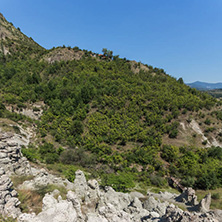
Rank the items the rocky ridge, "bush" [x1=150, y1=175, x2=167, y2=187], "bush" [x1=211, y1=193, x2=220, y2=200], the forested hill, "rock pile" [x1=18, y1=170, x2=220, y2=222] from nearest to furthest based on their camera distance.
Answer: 1. "rock pile" [x1=18, y1=170, x2=220, y2=222]
2. the rocky ridge
3. "bush" [x1=211, y1=193, x2=220, y2=200]
4. "bush" [x1=150, y1=175, x2=167, y2=187]
5. the forested hill

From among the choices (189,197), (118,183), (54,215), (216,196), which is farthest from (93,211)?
(216,196)

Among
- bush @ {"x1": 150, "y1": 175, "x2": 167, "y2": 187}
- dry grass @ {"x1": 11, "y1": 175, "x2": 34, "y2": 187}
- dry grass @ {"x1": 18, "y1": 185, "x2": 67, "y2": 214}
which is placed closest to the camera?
dry grass @ {"x1": 18, "y1": 185, "x2": 67, "y2": 214}

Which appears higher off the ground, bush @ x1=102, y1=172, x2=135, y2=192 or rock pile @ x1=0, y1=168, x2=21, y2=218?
rock pile @ x1=0, y1=168, x2=21, y2=218

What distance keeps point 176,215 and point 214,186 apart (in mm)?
22036

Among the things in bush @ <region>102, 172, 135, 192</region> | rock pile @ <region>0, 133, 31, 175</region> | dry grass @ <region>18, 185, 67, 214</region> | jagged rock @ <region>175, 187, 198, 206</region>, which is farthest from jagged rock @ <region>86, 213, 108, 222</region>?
jagged rock @ <region>175, 187, 198, 206</region>

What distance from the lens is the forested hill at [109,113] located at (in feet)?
96.7

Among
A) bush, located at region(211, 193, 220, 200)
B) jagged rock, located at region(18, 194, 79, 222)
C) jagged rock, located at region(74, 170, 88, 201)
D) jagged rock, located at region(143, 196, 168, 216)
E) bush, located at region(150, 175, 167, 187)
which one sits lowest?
bush, located at region(150, 175, 167, 187)

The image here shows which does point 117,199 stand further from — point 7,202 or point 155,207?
point 7,202

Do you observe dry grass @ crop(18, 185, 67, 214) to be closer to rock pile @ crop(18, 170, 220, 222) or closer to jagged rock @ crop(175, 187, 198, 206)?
rock pile @ crop(18, 170, 220, 222)

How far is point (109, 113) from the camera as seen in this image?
41.1 metres

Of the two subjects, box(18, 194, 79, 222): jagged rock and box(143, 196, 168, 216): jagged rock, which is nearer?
box(18, 194, 79, 222): jagged rock

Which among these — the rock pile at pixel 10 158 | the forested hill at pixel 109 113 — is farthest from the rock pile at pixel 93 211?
the forested hill at pixel 109 113

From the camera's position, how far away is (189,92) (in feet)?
176

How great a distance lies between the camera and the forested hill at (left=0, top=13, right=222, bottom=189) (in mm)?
29469
